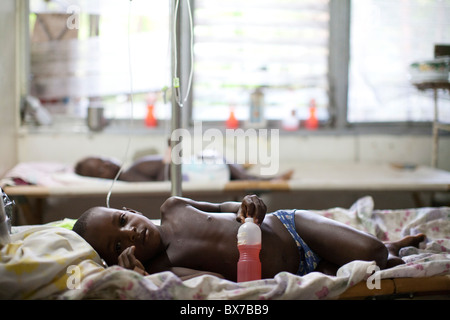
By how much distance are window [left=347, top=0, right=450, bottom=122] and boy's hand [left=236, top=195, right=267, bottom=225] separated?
273cm

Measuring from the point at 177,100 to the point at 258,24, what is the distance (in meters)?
2.36

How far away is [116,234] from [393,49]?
10.3 ft

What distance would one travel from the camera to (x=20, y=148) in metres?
3.81

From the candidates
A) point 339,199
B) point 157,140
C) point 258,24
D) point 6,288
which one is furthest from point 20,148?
point 6,288

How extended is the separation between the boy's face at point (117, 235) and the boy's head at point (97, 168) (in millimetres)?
1614

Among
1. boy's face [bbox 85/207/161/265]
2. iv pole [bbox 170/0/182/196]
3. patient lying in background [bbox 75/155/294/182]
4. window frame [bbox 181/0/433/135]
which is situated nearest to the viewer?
boy's face [bbox 85/207/161/265]

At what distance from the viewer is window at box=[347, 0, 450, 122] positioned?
393 cm

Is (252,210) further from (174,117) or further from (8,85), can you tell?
(8,85)

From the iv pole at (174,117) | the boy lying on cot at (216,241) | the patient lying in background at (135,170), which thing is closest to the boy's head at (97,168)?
the patient lying in background at (135,170)

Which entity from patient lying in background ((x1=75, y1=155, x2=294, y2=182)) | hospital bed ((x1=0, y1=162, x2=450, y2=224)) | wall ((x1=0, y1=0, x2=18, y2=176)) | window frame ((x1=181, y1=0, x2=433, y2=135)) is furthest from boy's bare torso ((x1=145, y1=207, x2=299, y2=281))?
window frame ((x1=181, y1=0, x2=433, y2=135))

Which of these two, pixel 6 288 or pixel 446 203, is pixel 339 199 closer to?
pixel 446 203

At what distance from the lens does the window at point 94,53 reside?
385 cm

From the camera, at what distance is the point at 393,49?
3963 millimetres

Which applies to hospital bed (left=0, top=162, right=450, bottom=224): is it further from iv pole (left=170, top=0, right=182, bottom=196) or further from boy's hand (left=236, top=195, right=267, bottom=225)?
boy's hand (left=236, top=195, right=267, bottom=225)
